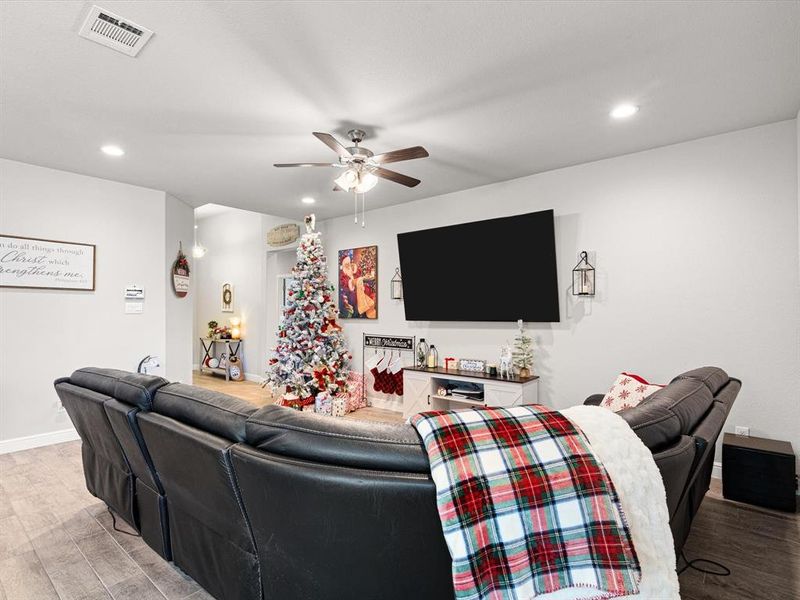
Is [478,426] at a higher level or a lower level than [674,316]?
lower

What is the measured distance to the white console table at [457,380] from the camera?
153 inches

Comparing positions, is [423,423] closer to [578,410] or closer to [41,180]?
[578,410]

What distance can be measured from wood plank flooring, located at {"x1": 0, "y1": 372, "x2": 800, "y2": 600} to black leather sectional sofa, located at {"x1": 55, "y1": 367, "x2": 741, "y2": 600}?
0.18 m

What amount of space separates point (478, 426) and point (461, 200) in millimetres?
3939

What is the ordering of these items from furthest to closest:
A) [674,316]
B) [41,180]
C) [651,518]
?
[41,180], [674,316], [651,518]

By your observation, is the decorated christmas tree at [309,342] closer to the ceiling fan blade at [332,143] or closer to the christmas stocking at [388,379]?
the christmas stocking at [388,379]

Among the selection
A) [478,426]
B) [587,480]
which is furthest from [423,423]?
[587,480]

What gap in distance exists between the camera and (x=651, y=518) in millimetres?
1090

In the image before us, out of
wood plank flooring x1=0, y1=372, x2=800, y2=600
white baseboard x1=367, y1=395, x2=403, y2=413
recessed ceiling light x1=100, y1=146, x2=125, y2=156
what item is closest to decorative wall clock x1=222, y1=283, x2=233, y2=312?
white baseboard x1=367, y1=395, x2=403, y2=413

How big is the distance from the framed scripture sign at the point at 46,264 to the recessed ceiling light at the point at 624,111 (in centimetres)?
489

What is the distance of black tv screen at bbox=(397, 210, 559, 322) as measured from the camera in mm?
4051

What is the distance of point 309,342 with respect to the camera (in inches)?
187

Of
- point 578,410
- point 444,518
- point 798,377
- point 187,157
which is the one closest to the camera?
point 444,518

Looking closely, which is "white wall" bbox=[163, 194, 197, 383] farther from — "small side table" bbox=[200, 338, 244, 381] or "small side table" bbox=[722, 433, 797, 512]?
"small side table" bbox=[722, 433, 797, 512]
